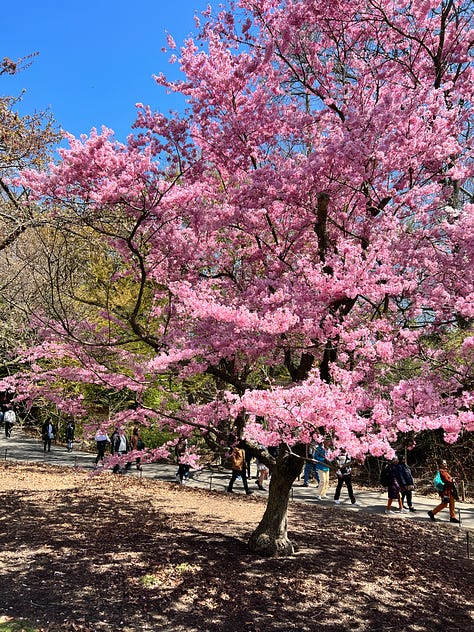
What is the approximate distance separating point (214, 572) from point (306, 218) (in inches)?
209

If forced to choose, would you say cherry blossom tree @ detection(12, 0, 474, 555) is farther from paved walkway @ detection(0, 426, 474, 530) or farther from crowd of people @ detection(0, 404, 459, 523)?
paved walkway @ detection(0, 426, 474, 530)

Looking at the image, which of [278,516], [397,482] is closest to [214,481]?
[397,482]

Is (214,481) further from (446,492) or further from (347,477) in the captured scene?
(446,492)

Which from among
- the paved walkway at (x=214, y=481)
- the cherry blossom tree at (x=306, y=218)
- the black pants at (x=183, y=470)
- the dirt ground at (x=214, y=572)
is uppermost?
the cherry blossom tree at (x=306, y=218)

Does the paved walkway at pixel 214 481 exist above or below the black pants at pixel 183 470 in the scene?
below

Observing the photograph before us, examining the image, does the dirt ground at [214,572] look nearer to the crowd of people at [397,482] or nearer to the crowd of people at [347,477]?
the crowd of people at [397,482]

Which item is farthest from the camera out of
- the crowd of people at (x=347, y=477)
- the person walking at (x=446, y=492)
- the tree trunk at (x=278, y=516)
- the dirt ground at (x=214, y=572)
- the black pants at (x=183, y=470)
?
the black pants at (x=183, y=470)

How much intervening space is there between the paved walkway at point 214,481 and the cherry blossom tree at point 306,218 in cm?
569

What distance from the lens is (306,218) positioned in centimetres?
766

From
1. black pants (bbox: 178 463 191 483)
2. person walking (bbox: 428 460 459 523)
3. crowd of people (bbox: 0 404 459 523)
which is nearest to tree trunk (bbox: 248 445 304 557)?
crowd of people (bbox: 0 404 459 523)

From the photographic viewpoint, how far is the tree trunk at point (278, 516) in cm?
797

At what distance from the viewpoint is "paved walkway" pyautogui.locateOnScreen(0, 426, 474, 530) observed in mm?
12562

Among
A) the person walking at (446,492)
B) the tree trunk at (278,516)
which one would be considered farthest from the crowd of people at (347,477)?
the tree trunk at (278,516)

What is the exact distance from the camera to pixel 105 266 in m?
15.2
